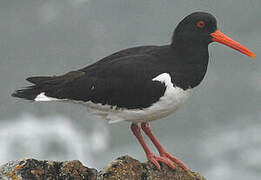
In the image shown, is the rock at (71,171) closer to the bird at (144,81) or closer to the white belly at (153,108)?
the bird at (144,81)

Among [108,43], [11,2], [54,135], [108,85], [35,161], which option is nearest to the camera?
[35,161]

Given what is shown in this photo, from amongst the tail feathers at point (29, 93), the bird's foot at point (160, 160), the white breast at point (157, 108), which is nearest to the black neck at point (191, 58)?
the white breast at point (157, 108)

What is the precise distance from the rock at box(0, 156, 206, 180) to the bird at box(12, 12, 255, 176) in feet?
1.48

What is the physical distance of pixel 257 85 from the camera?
2256 cm

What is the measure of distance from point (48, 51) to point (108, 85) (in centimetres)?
1580

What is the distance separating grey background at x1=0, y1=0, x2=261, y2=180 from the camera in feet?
65.6

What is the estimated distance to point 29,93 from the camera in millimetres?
8320

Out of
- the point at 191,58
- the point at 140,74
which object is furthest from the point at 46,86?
the point at 191,58

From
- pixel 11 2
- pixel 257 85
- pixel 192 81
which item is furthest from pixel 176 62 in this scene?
pixel 11 2

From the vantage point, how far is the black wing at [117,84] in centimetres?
788

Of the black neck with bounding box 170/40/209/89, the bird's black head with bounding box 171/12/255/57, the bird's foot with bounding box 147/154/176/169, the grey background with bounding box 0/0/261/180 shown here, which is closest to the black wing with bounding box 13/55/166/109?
the black neck with bounding box 170/40/209/89

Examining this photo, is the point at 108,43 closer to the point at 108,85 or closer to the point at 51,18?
the point at 51,18

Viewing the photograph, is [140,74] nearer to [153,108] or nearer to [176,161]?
[153,108]

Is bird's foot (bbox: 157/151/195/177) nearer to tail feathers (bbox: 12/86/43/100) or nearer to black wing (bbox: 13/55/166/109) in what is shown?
black wing (bbox: 13/55/166/109)
